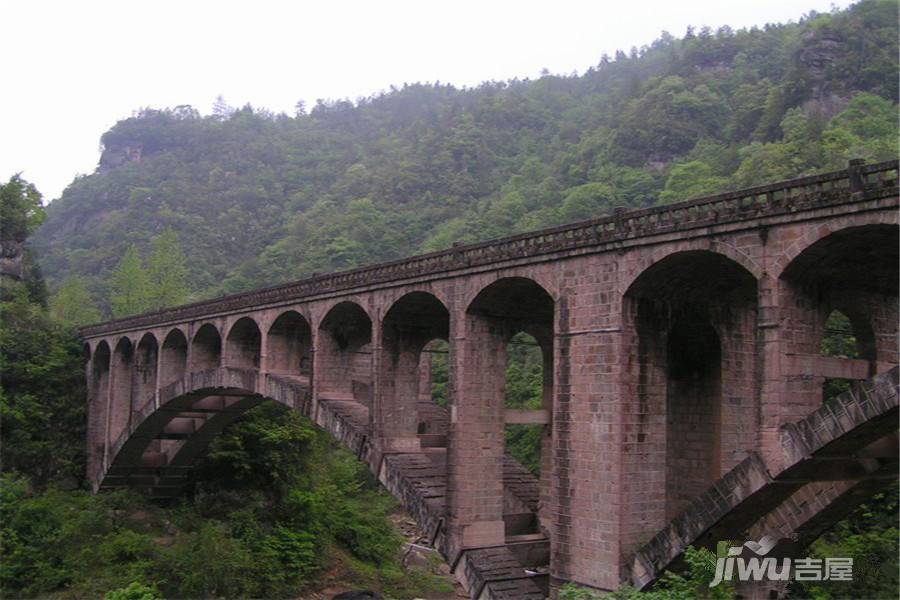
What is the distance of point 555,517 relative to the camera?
20.4 meters

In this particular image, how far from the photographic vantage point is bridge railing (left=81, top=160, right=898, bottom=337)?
1537 centimetres

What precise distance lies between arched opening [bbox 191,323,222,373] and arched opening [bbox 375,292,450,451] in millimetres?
13287

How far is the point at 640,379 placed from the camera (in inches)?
773

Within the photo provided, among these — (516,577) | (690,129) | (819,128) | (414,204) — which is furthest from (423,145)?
(516,577)

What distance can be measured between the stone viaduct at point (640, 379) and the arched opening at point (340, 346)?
0.30 ft

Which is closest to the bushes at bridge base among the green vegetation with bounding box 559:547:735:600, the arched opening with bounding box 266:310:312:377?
the arched opening with bounding box 266:310:312:377

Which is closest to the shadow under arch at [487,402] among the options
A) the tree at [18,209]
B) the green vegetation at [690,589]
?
the green vegetation at [690,589]

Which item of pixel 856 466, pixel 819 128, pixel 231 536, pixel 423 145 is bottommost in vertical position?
pixel 231 536

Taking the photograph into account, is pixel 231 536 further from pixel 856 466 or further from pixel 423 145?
pixel 423 145

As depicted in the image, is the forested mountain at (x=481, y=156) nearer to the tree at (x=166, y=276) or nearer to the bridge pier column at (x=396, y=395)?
the tree at (x=166, y=276)

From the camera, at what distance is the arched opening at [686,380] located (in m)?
19.3

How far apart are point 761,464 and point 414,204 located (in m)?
85.9

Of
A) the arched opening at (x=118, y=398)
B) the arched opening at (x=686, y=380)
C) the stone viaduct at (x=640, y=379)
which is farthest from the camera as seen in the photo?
the arched opening at (x=118, y=398)

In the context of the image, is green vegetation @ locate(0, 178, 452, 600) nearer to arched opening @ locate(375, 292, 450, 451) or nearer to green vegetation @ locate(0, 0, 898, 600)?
green vegetation @ locate(0, 0, 898, 600)
